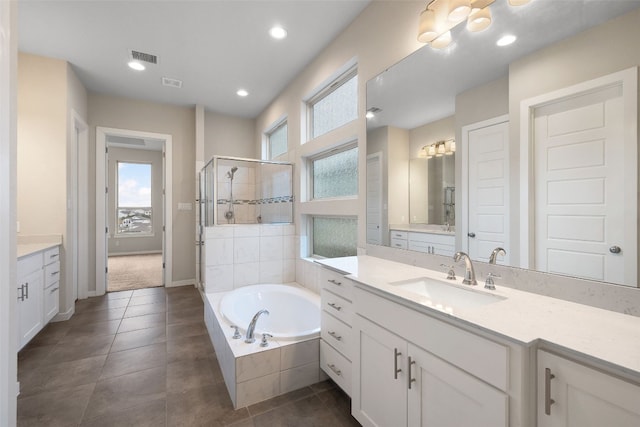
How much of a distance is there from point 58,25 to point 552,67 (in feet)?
11.9

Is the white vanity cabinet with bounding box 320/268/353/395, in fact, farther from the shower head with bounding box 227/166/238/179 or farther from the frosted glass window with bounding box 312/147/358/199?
the shower head with bounding box 227/166/238/179

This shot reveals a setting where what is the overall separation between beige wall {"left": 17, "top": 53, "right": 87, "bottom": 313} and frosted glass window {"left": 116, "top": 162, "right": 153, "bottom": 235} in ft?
15.1

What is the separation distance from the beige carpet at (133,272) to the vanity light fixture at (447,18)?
15.5ft

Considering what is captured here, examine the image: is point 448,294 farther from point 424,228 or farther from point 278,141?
point 278,141

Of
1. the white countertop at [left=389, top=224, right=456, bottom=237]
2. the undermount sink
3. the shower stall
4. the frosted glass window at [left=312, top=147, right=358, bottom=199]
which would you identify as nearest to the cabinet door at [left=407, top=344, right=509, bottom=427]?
the undermount sink

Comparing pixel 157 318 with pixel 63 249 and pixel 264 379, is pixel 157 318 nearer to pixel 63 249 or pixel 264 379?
pixel 63 249

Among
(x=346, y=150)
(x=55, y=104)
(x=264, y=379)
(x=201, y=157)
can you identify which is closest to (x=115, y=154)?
(x=201, y=157)

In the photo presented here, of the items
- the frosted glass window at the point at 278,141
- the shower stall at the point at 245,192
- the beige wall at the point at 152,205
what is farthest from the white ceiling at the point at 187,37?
the beige wall at the point at 152,205

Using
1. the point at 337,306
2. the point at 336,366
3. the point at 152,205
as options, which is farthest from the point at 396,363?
the point at 152,205

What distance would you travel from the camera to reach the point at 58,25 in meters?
2.46

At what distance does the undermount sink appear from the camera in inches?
50.8

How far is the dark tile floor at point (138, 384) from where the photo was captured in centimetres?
164

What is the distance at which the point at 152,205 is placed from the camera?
746cm

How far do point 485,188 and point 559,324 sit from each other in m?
0.75
